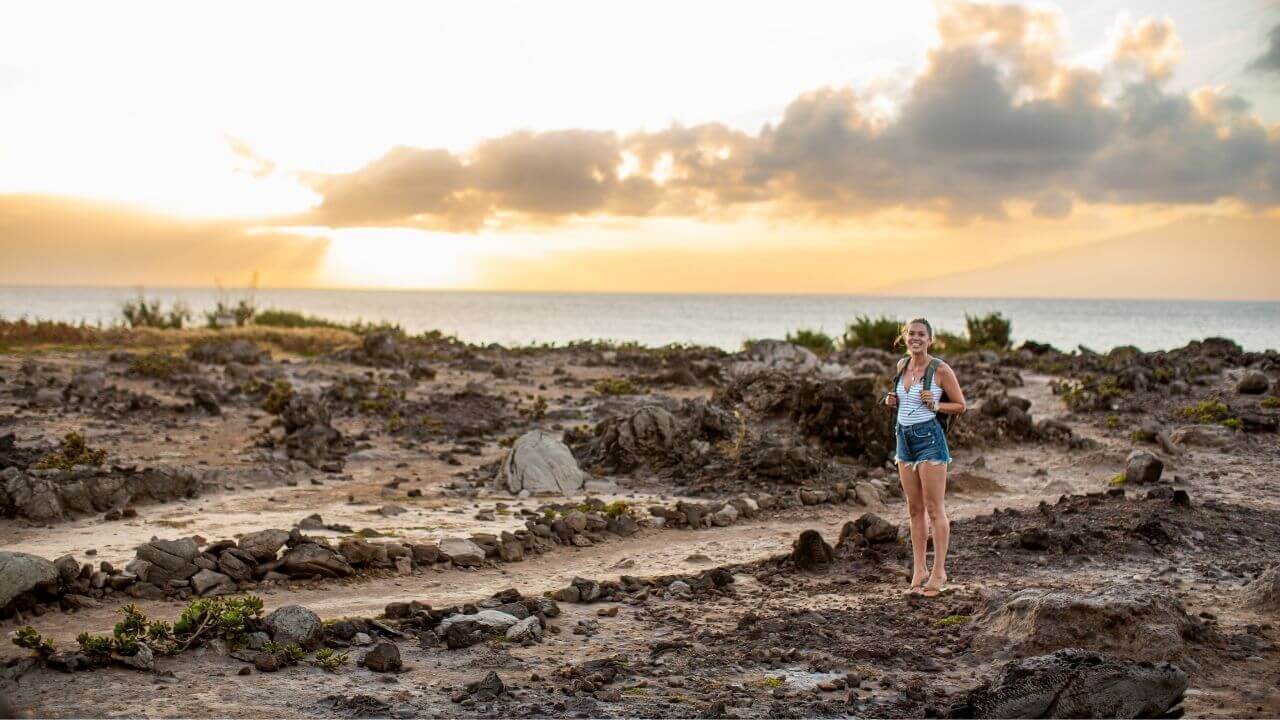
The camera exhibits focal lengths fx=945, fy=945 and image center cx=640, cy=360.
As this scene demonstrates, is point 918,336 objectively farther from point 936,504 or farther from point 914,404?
point 936,504

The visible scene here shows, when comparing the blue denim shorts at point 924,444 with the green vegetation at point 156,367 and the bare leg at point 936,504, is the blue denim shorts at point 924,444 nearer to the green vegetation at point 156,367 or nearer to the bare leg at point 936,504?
the bare leg at point 936,504

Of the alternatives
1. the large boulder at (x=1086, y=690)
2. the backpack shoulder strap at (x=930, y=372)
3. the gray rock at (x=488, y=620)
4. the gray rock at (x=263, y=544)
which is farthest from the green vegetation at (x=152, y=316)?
the large boulder at (x=1086, y=690)

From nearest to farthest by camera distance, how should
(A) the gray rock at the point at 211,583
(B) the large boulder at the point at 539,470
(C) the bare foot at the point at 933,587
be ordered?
(A) the gray rock at the point at 211,583, (C) the bare foot at the point at 933,587, (B) the large boulder at the point at 539,470

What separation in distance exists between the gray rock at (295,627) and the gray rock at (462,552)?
83.1 inches

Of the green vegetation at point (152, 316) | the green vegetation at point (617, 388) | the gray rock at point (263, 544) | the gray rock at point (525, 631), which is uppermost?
the green vegetation at point (152, 316)

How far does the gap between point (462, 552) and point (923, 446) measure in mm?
3866

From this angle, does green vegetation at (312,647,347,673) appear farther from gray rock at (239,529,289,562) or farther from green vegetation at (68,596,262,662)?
gray rock at (239,529,289,562)

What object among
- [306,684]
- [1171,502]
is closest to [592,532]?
[306,684]

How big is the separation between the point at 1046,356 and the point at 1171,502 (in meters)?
17.8

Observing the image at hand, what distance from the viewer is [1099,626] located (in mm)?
5512

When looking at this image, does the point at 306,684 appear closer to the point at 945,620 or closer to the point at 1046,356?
the point at 945,620

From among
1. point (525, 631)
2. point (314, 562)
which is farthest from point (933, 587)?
point (314, 562)

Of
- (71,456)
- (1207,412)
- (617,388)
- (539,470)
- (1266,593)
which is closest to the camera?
(1266,593)

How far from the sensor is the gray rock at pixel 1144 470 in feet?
36.5
